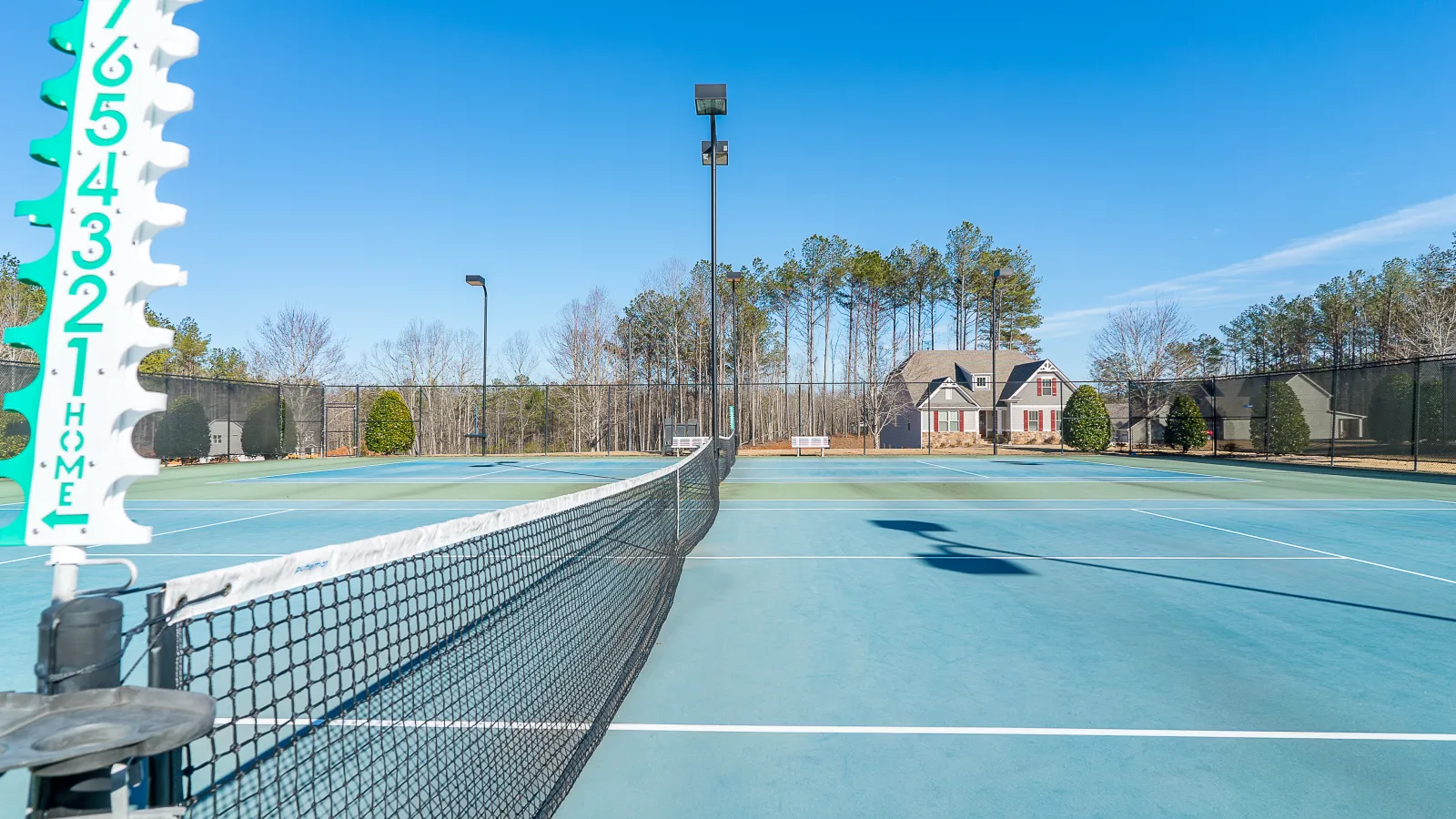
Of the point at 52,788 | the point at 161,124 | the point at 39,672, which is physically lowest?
the point at 52,788

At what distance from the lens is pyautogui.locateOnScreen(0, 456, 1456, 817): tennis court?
2.98 m

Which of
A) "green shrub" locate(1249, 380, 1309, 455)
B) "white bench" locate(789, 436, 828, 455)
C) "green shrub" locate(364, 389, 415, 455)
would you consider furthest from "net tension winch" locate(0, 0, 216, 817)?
"green shrub" locate(1249, 380, 1309, 455)

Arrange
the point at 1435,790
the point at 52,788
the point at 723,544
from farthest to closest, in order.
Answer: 1. the point at 723,544
2. the point at 1435,790
3. the point at 52,788

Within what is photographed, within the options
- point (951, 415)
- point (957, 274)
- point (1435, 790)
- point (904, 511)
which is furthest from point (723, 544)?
point (957, 274)

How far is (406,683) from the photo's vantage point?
4.17 m

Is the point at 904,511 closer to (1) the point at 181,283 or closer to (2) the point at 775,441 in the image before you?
(1) the point at 181,283

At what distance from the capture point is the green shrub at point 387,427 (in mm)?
27844

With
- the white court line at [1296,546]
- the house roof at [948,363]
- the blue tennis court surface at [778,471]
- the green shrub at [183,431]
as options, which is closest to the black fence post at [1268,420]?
the blue tennis court surface at [778,471]

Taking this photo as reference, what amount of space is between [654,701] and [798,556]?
13.7ft

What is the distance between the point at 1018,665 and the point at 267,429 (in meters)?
27.3

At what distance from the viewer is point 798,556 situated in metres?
7.87

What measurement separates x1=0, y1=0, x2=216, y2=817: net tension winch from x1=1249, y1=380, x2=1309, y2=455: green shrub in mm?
29759

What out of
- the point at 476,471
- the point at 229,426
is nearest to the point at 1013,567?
the point at 476,471

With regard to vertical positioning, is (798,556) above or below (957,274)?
Result: below
